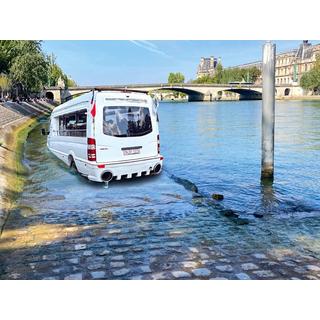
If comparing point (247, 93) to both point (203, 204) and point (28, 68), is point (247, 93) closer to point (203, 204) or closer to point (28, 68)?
point (28, 68)

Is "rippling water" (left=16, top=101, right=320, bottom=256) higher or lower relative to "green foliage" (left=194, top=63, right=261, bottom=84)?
lower

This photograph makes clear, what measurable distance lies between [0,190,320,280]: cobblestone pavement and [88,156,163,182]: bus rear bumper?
2.33 metres

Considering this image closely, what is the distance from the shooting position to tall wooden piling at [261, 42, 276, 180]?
12.1 m

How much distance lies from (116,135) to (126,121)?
0.49m

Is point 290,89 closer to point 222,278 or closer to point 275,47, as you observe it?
point 275,47

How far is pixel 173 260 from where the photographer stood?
6004 millimetres

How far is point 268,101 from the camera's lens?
12492 mm

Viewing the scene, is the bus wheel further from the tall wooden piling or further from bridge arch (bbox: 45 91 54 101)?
bridge arch (bbox: 45 91 54 101)

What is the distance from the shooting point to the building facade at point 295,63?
400 feet

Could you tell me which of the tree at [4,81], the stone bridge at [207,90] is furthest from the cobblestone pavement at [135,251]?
the stone bridge at [207,90]

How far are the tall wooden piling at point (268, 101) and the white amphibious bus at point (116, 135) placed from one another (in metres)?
3.29

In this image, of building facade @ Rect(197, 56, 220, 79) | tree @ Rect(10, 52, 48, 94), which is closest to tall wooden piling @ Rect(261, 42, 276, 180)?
tree @ Rect(10, 52, 48, 94)

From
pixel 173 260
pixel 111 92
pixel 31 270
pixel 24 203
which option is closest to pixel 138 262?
pixel 173 260

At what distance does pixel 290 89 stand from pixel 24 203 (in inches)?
4524
